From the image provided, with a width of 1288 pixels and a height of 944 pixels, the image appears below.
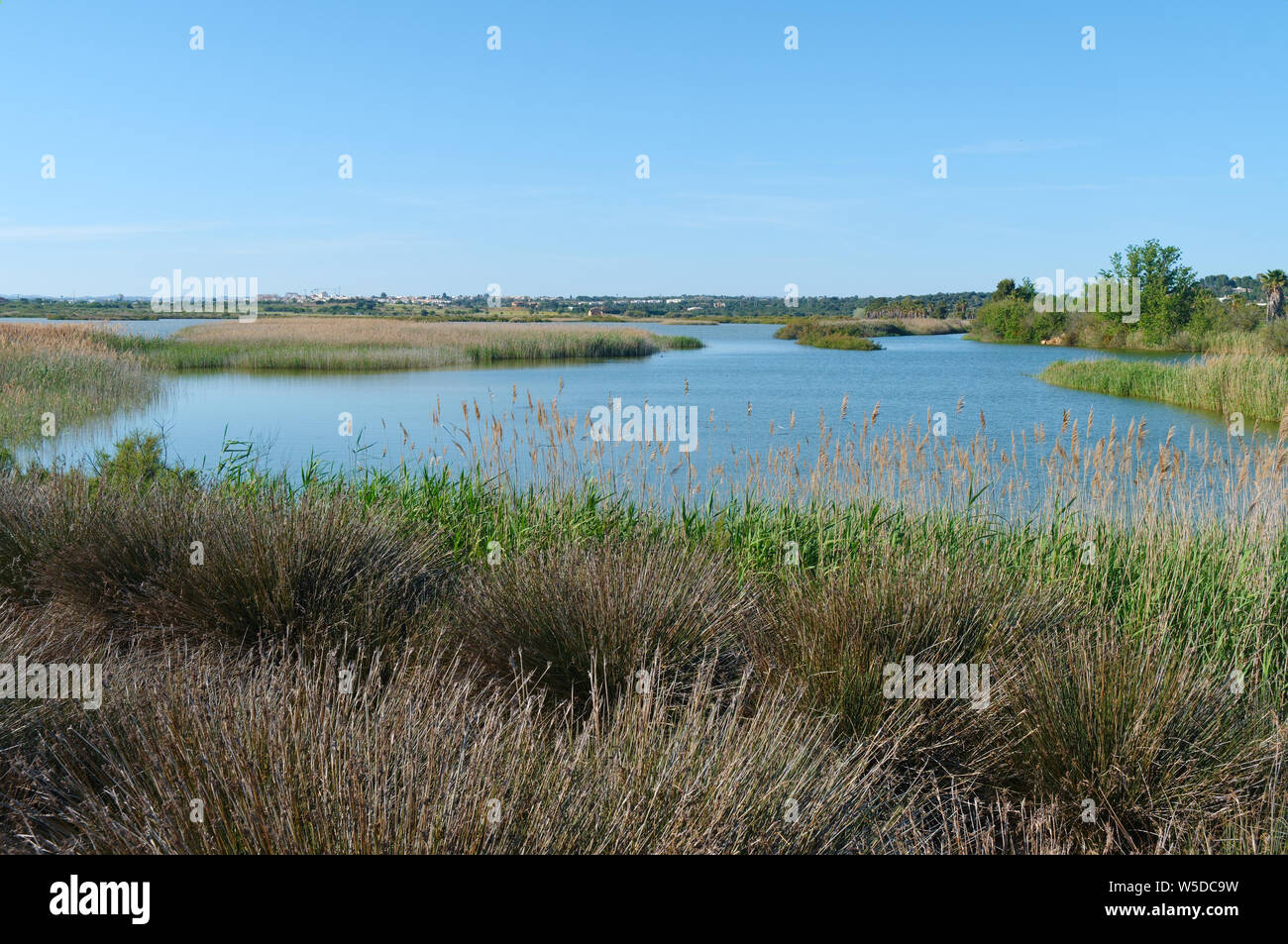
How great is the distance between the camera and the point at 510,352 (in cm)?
3631

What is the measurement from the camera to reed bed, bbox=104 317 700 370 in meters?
30.5

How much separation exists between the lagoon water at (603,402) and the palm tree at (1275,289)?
12294mm

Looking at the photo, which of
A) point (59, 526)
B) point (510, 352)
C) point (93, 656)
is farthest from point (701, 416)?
point (510, 352)

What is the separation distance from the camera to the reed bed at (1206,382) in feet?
64.2

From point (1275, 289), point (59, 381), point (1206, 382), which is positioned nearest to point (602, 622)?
point (59, 381)

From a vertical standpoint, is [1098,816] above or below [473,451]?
below

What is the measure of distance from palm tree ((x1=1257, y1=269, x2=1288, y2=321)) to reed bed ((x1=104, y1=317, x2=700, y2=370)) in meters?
28.2

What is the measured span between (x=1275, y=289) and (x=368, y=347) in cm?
4113


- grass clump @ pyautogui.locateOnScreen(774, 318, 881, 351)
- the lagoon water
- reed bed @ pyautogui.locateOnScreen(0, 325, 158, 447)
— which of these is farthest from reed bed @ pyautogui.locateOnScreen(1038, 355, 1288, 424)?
grass clump @ pyautogui.locateOnScreen(774, 318, 881, 351)

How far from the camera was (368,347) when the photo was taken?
33.0 m
